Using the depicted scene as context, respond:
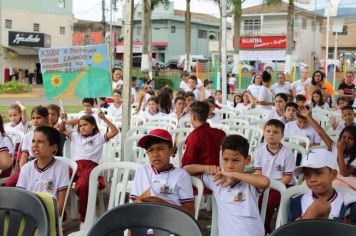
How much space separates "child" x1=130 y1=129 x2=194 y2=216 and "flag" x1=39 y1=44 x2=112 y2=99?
6.06 feet

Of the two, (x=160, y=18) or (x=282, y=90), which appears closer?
(x=282, y=90)

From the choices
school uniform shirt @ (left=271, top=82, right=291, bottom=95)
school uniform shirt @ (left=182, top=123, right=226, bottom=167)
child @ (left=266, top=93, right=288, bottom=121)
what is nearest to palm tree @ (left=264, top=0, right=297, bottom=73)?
school uniform shirt @ (left=271, top=82, right=291, bottom=95)

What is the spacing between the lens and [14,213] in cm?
252

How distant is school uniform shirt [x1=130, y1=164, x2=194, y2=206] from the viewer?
336 cm

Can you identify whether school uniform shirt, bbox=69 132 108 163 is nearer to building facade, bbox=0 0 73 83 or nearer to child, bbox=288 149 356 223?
child, bbox=288 149 356 223

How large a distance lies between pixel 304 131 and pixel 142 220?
4524mm

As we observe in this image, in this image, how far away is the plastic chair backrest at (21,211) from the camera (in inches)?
95.3

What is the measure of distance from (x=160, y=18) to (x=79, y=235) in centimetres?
5884

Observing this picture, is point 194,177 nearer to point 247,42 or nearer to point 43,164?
point 43,164

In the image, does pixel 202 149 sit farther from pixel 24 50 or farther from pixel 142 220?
pixel 24 50

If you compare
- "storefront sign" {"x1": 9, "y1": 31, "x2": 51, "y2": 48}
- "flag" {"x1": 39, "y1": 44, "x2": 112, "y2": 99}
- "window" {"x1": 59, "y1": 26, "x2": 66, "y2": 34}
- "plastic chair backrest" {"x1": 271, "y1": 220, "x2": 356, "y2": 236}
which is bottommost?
"plastic chair backrest" {"x1": 271, "y1": 220, "x2": 356, "y2": 236}

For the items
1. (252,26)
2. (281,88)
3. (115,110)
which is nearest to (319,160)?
(115,110)

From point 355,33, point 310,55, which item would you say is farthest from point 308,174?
point 355,33

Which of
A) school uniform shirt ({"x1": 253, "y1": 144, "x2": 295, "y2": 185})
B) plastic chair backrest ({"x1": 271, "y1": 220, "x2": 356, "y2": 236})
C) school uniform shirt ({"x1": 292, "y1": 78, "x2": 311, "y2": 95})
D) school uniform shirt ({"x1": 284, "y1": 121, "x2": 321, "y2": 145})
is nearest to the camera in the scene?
plastic chair backrest ({"x1": 271, "y1": 220, "x2": 356, "y2": 236})
